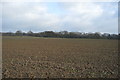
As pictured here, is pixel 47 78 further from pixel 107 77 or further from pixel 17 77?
pixel 107 77

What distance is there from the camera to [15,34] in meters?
117

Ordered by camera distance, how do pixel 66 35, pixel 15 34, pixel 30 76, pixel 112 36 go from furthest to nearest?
pixel 15 34 → pixel 66 35 → pixel 112 36 → pixel 30 76

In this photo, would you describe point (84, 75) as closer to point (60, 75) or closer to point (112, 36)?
point (60, 75)

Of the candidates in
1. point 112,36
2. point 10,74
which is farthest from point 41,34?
point 10,74

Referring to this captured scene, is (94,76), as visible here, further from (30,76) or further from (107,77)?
(30,76)

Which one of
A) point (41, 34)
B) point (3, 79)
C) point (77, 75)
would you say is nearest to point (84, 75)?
point (77, 75)

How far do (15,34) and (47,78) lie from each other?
114m

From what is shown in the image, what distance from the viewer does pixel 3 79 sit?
766cm

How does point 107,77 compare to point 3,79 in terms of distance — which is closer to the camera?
point 3,79

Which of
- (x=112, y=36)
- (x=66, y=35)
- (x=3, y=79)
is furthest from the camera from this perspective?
(x=66, y=35)

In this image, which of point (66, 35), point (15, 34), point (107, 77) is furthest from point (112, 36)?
point (107, 77)

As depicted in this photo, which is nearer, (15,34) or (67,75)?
(67,75)

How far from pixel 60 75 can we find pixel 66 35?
10173cm

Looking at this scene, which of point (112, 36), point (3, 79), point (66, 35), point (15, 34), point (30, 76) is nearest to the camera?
point (3, 79)
